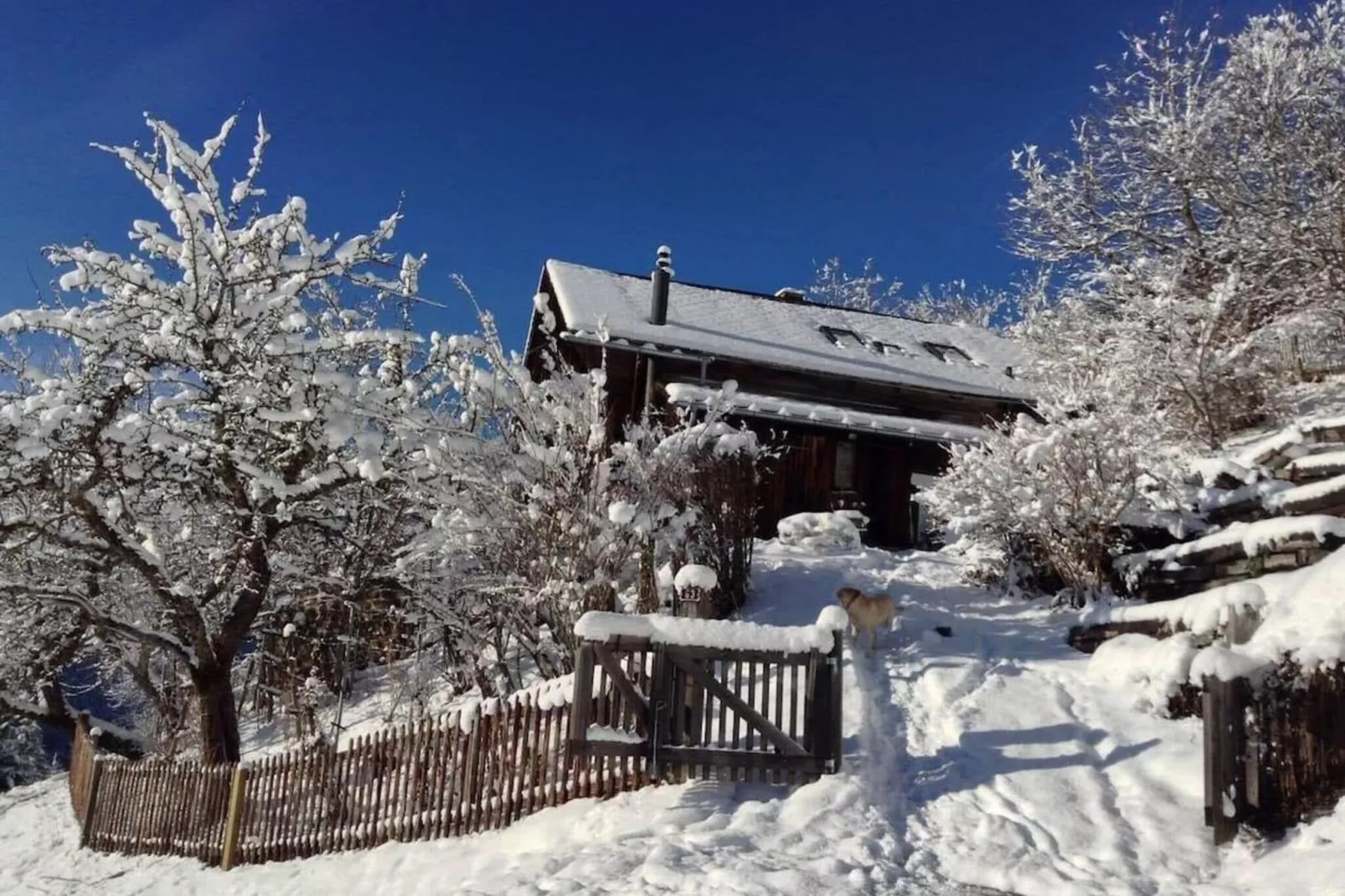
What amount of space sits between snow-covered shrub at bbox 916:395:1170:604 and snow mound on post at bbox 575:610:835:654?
202 inches

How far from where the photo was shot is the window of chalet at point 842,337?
24.6m

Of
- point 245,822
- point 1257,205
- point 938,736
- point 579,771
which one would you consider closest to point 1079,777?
point 938,736

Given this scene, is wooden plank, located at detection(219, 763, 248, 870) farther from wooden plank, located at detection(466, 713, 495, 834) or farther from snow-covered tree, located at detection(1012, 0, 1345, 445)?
snow-covered tree, located at detection(1012, 0, 1345, 445)

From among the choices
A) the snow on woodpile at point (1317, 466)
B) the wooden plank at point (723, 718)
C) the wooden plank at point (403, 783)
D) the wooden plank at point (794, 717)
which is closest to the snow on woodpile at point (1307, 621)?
the snow on woodpile at point (1317, 466)

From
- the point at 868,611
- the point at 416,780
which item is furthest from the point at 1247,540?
the point at 416,780

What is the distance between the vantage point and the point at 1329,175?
15.5m

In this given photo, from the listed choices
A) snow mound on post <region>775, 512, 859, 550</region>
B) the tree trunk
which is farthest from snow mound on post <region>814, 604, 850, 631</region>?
snow mound on post <region>775, 512, 859, 550</region>

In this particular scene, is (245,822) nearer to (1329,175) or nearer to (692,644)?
(692,644)

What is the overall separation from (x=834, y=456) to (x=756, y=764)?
14.5 meters

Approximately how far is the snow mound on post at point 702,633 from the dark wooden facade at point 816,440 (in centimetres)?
1185

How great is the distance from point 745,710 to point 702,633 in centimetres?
66

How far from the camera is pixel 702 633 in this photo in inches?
297

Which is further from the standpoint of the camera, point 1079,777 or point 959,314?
point 959,314

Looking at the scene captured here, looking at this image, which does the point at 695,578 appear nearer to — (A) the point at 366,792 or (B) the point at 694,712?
(B) the point at 694,712
